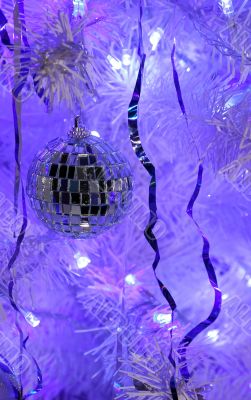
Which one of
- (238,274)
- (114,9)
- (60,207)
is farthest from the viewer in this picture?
(238,274)

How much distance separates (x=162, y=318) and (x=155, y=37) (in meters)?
0.59

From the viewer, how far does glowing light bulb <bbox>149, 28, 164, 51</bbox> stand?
103 centimetres

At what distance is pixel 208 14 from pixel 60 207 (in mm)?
430

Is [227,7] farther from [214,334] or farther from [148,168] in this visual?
[214,334]

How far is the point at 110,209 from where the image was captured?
2.99ft

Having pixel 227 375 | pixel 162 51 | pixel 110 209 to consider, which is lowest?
pixel 227 375

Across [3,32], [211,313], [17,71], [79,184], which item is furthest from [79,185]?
[211,313]

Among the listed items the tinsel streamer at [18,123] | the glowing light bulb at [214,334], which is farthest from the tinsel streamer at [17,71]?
the glowing light bulb at [214,334]

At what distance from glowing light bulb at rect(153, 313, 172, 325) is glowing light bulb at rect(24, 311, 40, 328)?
260mm

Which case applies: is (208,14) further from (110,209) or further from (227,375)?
(227,375)

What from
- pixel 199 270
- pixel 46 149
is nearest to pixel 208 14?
pixel 46 149

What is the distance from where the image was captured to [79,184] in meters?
0.88

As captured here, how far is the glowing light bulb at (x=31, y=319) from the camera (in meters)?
1.16

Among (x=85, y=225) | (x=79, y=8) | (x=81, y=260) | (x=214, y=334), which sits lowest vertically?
(x=214, y=334)
